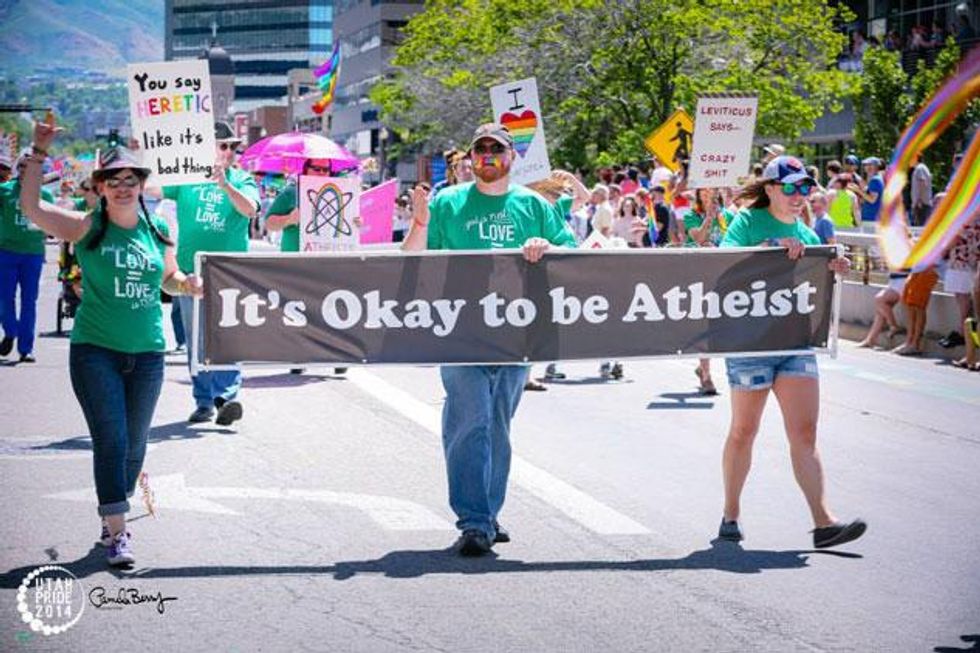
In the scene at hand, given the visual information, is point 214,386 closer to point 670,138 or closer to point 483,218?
point 483,218

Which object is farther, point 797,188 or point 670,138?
point 670,138

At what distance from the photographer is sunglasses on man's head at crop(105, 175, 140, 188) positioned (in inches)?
313

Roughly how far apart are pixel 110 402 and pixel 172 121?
15.3 ft

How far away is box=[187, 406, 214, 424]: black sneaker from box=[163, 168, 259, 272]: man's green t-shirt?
1172 mm

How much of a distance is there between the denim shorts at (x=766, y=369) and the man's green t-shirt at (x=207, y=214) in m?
5.13

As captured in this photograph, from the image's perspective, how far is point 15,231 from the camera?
18.1 metres

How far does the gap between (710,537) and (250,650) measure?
122 inches

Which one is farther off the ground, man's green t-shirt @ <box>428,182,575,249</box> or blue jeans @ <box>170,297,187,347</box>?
man's green t-shirt @ <box>428,182,575,249</box>

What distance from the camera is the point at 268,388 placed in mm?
15594

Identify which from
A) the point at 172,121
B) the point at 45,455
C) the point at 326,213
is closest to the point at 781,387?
the point at 45,455

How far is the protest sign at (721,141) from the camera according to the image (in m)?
17.4

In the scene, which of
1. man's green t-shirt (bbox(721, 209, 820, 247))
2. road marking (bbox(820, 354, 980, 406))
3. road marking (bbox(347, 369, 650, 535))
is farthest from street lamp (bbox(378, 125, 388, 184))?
man's green t-shirt (bbox(721, 209, 820, 247))

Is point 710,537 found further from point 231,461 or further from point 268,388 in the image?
point 268,388

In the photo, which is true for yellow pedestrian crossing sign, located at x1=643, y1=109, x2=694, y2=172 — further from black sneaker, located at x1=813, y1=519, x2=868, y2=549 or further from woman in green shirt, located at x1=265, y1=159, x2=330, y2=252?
black sneaker, located at x1=813, y1=519, x2=868, y2=549
